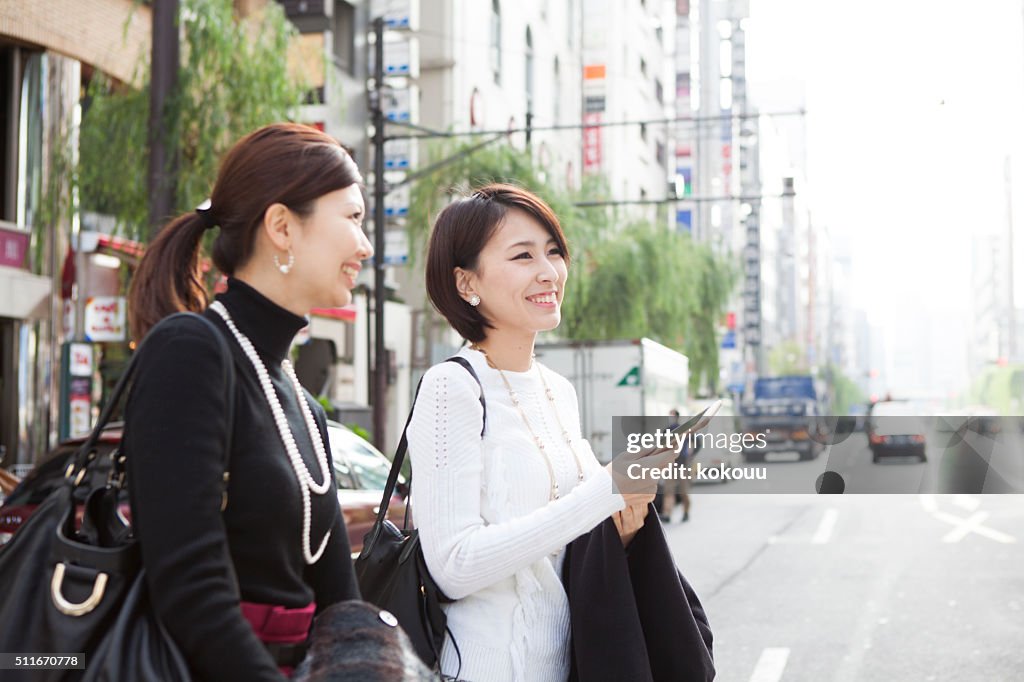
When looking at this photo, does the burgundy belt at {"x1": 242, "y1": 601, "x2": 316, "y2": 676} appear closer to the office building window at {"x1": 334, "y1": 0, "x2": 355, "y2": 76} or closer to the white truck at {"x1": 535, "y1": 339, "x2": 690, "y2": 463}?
the white truck at {"x1": 535, "y1": 339, "x2": 690, "y2": 463}

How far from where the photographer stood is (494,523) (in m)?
2.31

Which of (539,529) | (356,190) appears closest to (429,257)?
(356,190)

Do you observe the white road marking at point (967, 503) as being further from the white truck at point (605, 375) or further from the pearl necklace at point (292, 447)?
the pearl necklace at point (292, 447)

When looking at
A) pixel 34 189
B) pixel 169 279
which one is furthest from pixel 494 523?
pixel 34 189

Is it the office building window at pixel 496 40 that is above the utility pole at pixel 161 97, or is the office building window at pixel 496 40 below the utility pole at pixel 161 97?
above

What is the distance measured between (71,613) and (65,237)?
17725 mm

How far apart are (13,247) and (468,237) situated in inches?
653

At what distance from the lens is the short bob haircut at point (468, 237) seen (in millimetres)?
2564

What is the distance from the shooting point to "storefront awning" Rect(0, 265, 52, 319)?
17281 millimetres

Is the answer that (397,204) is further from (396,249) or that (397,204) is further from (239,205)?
(239,205)

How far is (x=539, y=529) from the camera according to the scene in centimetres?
221

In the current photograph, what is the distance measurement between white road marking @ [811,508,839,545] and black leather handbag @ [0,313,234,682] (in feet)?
47.1

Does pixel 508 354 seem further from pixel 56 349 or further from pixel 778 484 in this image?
pixel 56 349

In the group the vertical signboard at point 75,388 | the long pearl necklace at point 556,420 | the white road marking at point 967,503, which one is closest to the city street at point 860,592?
the long pearl necklace at point 556,420
